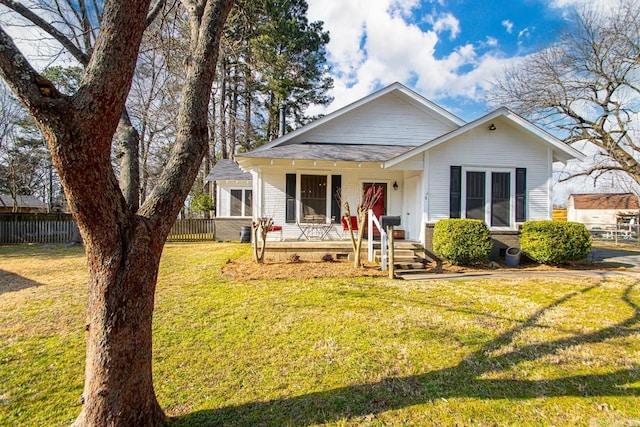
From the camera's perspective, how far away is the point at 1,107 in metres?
21.0

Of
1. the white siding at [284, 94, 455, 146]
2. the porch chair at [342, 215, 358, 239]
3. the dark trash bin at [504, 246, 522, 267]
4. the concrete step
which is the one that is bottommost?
the concrete step

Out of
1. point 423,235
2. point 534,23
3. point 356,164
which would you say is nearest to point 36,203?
point 356,164

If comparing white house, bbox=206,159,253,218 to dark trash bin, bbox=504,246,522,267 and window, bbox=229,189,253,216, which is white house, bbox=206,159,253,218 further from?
dark trash bin, bbox=504,246,522,267

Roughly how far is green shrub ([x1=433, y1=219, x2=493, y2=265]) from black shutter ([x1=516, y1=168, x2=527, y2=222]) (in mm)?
2047

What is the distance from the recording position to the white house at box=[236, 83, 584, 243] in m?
9.30

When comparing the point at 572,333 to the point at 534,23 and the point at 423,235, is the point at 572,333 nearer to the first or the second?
the point at 423,235

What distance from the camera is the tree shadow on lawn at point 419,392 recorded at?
2.53 m

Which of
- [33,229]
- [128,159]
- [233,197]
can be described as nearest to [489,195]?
[128,159]

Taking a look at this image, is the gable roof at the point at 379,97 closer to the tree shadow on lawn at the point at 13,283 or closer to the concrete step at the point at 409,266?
the concrete step at the point at 409,266

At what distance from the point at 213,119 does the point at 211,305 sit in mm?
18998

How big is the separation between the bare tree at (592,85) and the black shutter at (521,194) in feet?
40.9

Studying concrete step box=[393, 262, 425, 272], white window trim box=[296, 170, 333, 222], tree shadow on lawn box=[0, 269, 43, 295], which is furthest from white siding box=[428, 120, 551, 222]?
tree shadow on lawn box=[0, 269, 43, 295]

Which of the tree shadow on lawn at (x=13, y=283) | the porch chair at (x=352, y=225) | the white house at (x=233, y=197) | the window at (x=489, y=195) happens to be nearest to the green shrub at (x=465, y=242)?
the window at (x=489, y=195)

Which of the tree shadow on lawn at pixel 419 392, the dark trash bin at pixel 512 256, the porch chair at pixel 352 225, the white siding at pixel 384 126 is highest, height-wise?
the white siding at pixel 384 126
